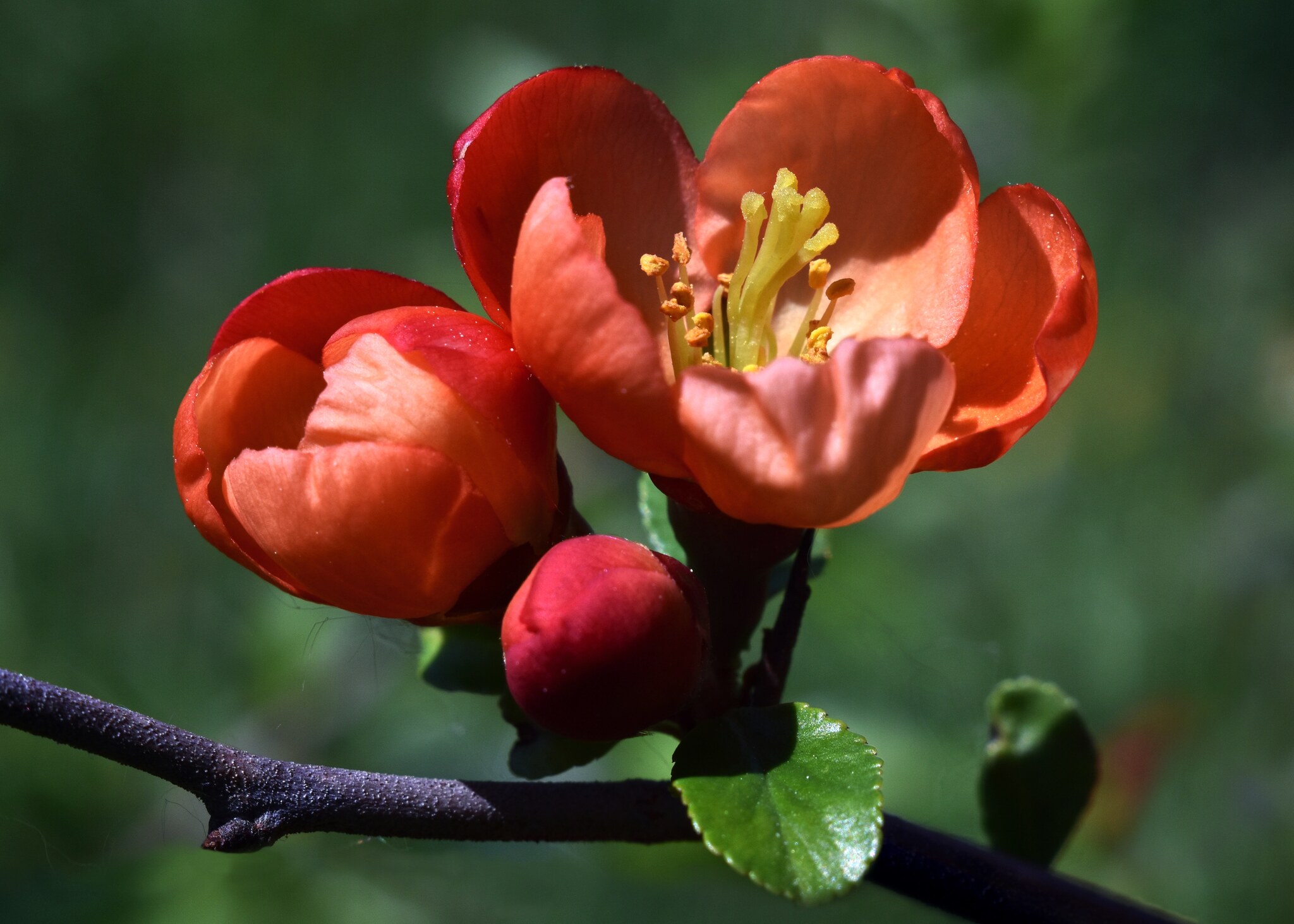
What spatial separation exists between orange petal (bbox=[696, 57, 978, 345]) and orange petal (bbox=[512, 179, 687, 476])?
22 cm

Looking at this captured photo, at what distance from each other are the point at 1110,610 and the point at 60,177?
2.16m

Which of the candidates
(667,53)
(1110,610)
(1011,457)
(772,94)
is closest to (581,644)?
(772,94)

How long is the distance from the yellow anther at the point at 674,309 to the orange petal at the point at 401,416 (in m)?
0.20

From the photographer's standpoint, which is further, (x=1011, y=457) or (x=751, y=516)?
(x=1011, y=457)

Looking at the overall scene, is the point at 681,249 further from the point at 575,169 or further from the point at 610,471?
the point at 610,471

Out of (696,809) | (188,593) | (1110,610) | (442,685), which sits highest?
(696,809)

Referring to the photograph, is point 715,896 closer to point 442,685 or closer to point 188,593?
point 442,685

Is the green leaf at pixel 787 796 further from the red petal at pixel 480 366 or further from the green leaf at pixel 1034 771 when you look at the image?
the green leaf at pixel 1034 771

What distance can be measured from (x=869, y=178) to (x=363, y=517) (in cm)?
41

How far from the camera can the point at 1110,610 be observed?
5.89 feet

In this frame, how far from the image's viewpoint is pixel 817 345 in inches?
32.6

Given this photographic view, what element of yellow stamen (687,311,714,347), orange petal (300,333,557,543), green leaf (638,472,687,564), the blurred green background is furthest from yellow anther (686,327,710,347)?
the blurred green background

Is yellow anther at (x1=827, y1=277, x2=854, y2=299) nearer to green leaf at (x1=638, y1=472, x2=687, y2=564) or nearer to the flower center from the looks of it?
the flower center

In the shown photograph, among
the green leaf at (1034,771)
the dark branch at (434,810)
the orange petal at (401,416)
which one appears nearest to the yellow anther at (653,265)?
the orange petal at (401,416)
